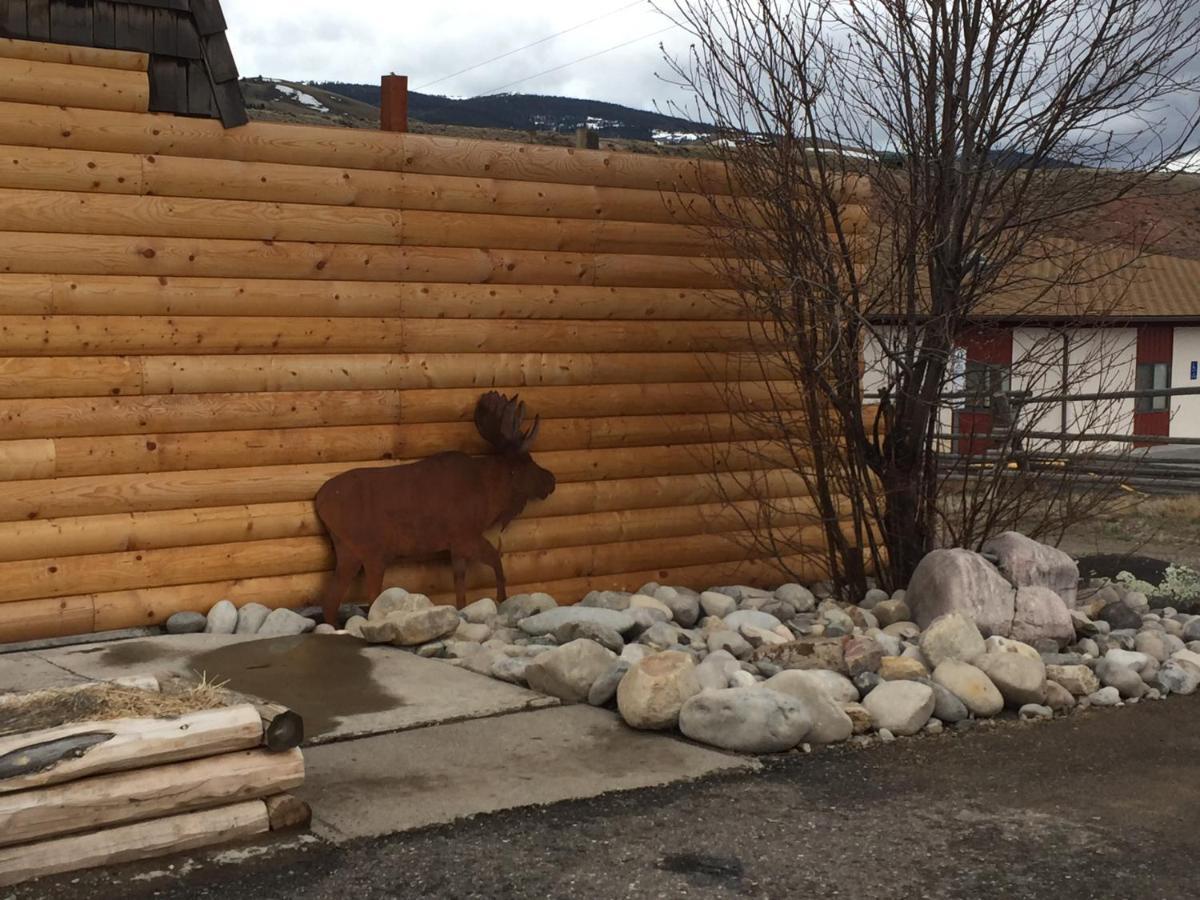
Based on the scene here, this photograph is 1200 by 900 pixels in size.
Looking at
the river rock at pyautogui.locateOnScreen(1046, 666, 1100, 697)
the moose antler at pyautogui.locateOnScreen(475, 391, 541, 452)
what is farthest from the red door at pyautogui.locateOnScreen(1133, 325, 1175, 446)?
the river rock at pyautogui.locateOnScreen(1046, 666, 1100, 697)

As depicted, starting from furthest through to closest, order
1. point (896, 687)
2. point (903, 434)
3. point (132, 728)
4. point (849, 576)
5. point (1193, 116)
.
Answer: point (849, 576)
point (903, 434)
point (1193, 116)
point (896, 687)
point (132, 728)

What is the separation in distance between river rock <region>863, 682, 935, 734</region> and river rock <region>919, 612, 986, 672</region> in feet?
2.01

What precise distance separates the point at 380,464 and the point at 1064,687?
13.2 feet

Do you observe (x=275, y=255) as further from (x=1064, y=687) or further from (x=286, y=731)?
(x=1064, y=687)

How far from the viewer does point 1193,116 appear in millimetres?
7820

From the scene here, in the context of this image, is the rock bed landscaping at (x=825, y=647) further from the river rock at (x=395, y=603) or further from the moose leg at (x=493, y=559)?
the moose leg at (x=493, y=559)

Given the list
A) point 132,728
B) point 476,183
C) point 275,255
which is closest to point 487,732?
point 132,728

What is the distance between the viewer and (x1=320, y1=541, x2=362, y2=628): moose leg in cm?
799

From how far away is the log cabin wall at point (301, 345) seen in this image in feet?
23.9

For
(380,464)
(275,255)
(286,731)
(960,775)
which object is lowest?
(960,775)

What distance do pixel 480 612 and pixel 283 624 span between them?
1.13 meters

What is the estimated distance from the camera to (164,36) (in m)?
7.57

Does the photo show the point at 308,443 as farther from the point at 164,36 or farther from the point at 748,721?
the point at 748,721

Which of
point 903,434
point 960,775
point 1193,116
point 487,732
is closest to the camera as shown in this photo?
point 960,775
